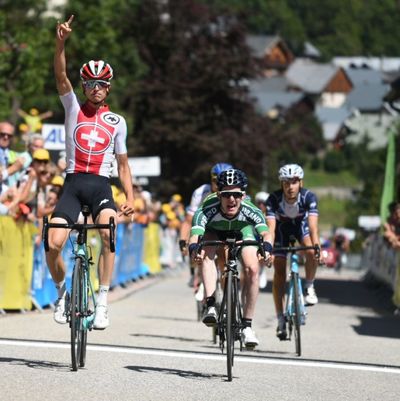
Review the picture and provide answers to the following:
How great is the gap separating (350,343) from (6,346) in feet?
14.1

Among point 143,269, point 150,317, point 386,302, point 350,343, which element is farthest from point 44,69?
point 350,343

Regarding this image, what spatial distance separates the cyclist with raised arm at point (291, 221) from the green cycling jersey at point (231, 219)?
2.07 metres

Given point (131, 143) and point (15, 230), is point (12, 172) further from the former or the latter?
point (131, 143)

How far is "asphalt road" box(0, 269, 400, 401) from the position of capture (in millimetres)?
10125

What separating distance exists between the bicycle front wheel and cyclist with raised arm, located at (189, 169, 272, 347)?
98 cm

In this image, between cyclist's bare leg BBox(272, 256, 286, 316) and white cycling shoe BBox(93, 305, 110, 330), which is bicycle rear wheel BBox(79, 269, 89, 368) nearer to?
white cycling shoe BBox(93, 305, 110, 330)

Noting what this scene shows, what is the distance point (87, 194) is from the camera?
37.4ft

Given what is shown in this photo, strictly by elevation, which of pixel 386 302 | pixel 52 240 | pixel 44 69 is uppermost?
pixel 44 69

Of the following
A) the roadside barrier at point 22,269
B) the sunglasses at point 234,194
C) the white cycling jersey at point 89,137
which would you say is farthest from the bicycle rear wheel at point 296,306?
the roadside barrier at point 22,269

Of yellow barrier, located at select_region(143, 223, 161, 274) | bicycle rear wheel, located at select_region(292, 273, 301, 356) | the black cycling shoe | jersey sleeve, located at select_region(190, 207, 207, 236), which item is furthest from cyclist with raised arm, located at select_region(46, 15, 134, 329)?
yellow barrier, located at select_region(143, 223, 161, 274)

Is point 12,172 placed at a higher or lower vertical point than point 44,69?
lower

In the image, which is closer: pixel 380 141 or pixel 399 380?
pixel 399 380

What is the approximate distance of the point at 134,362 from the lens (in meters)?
11.9

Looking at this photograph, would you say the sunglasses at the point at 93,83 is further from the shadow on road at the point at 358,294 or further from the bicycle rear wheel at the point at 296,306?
the shadow on road at the point at 358,294
